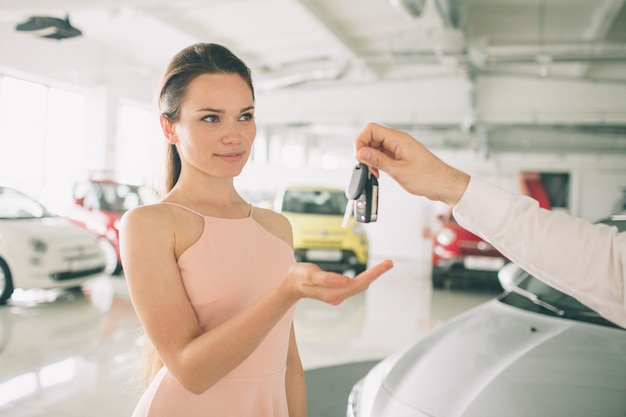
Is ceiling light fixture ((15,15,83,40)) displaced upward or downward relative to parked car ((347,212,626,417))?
upward

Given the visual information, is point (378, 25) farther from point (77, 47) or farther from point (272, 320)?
point (272, 320)

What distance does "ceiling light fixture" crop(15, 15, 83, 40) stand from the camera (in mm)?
4758

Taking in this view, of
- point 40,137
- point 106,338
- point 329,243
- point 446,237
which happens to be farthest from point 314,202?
point 40,137

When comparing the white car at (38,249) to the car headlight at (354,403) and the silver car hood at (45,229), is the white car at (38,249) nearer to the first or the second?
the silver car hood at (45,229)

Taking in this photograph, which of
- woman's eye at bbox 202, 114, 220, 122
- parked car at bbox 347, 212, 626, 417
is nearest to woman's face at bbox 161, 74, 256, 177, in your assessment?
woman's eye at bbox 202, 114, 220, 122

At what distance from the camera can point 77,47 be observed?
11047 mm

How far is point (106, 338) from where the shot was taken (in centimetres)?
464

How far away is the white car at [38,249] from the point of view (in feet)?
18.6

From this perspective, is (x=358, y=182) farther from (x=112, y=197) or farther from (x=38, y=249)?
(x=112, y=197)

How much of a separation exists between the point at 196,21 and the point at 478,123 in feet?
21.9

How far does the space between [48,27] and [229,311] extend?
4.68 m

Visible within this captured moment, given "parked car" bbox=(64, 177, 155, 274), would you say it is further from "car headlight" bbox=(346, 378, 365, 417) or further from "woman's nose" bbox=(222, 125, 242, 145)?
"woman's nose" bbox=(222, 125, 242, 145)

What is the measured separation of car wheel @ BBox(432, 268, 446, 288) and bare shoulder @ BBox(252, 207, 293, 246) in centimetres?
635

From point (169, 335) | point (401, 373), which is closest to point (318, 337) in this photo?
point (401, 373)
